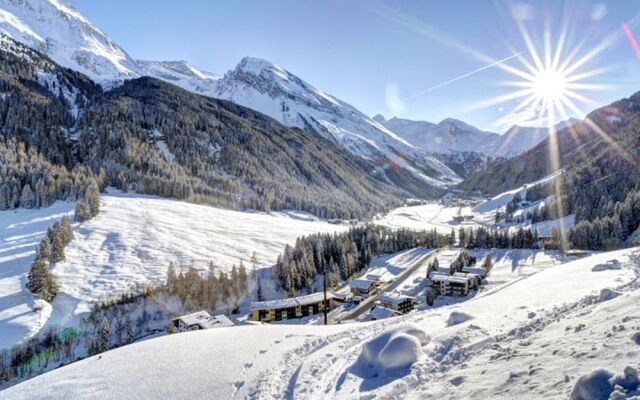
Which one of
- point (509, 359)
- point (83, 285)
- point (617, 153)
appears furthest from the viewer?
point (617, 153)

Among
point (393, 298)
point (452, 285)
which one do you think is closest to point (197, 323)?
point (393, 298)

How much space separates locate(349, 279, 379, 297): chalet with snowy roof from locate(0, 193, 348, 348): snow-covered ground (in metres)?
26.4

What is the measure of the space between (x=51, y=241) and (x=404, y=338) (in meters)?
90.8

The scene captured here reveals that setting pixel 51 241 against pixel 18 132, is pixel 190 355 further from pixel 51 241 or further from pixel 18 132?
pixel 18 132

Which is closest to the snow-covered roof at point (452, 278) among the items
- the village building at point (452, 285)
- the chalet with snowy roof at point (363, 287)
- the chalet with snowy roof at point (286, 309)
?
the village building at point (452, 285)

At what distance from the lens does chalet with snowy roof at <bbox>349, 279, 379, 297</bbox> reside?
6825cm

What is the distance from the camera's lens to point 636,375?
771 cm

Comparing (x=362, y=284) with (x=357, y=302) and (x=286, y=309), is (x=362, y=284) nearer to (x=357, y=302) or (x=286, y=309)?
(x=357, y=302)

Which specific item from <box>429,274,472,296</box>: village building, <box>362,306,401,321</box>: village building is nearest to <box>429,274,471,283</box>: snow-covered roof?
<box>429,274,472,296</box>: village building

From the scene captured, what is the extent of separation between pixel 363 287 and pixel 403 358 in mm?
54979

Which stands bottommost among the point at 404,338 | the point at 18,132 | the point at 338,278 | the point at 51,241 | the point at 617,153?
the point at 338,278

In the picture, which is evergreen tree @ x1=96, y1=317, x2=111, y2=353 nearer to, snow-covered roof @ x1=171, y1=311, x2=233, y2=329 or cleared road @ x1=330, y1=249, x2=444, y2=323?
snow-covered roof @ x1=171, y1=311, x2=233, y2=329

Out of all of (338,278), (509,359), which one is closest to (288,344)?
(509,359)

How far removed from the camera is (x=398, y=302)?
54.5 m
